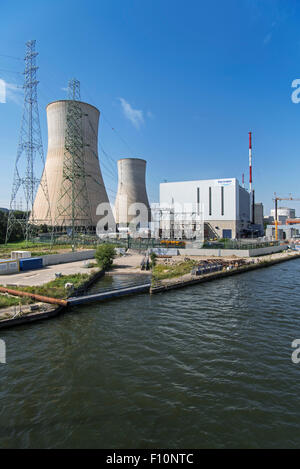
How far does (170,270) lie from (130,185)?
46567 millimetres

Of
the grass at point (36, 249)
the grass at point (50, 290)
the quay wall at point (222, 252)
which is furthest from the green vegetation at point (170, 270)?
the grass at point (36, 249)

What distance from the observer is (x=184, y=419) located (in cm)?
633

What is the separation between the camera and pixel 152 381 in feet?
25.6

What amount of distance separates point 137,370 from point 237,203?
54817 millimetres

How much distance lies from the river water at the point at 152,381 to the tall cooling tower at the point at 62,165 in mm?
34262

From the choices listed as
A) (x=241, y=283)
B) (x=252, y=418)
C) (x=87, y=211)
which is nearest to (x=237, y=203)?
(x=87, y=211)

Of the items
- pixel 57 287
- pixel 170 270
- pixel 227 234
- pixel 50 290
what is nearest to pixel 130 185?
pixel 227 234

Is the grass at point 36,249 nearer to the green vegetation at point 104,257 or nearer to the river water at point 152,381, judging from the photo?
the green vegetation at point 104,257

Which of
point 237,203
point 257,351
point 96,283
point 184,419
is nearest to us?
point 184,419

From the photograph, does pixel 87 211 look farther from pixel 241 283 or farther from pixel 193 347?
pixel 193 347

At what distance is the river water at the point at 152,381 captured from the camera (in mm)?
5930

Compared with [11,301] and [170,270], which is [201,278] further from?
[11,301]
